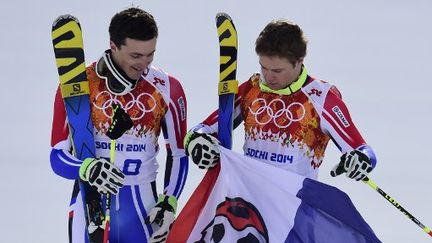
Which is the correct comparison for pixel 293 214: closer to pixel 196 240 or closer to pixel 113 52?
pixel 196 240

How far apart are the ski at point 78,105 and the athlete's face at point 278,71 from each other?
40.8 inches

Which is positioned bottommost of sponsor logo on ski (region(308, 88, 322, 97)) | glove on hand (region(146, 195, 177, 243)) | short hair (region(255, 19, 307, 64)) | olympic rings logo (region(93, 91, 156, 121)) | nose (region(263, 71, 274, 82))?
glove on hand (region(146, 195, 177, 243))

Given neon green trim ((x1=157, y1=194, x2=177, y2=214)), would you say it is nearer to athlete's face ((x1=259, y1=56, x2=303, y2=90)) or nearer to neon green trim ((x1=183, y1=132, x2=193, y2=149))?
neon green trim ((x1=183, y1=132, x2=193, y2=149))

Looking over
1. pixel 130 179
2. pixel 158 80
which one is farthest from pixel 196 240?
pixel 158 80

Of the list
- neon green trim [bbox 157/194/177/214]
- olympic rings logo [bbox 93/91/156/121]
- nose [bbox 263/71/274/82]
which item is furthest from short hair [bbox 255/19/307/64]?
neon green trim [bbox 157/194/177/214]

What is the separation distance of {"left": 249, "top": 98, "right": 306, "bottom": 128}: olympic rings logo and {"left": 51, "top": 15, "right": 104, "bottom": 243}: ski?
3.21ft

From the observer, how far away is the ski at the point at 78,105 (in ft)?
20.6

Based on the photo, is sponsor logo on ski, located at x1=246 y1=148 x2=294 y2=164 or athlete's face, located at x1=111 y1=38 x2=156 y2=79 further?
sponsor logo on ski, located at x1=246 y1=148 x2=294 y2=164

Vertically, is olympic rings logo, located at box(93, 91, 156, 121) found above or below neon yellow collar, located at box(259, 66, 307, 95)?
below

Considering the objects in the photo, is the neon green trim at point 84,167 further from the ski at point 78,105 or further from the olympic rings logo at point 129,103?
the olympic rings logo at point 129,103

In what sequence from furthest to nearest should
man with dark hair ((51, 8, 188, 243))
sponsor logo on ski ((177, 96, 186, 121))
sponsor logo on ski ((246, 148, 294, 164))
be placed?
sponsor logo on ski ((177, 96, 186, 121))
sponsor logo on ski ((246, 148, 294, 164))
man with dark hair ((51, 8, 188, 243))

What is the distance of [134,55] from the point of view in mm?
6238

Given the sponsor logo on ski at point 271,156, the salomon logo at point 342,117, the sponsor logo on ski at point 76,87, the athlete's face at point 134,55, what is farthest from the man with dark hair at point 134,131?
the salomon logo at point 342,117

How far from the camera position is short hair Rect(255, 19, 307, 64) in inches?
242
